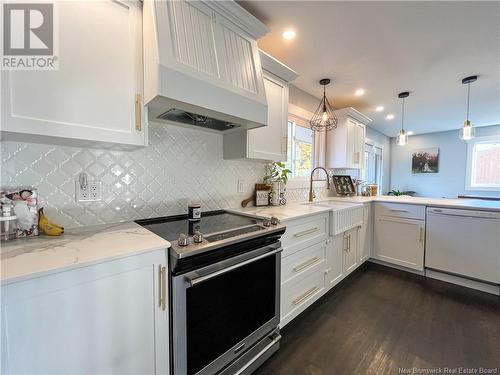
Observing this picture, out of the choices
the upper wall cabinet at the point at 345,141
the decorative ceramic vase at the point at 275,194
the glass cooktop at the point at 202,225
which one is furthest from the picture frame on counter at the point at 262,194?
the upper wall cabinet at the point at 345,141

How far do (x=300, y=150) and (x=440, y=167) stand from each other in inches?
198

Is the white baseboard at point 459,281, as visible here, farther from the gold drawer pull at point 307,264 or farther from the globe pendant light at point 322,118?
the globe pendant light at point 322,118

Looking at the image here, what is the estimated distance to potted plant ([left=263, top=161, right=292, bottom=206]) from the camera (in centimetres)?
226

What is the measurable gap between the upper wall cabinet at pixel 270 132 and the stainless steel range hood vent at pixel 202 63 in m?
0.20

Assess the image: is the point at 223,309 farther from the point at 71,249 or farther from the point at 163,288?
the point at 71,249

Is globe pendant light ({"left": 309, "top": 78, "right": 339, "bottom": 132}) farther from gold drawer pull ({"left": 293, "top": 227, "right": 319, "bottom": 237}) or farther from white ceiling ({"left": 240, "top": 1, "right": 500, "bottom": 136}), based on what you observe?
gold drawer pull ({"left": 293, "top": 227, "right": 319, "bottom": 237})

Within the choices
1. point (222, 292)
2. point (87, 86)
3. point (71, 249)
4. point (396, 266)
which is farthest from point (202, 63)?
point (396, 266)

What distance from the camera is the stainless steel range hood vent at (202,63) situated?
1.04 meters

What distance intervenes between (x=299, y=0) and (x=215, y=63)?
0.76 meters

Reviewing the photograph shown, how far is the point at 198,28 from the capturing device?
3.97ft

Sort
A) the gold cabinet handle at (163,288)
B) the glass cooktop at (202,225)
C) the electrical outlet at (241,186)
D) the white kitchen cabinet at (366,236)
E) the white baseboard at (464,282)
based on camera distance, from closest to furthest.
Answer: the gold cabinet handle at (163,288) → the glass cooktop at (202,225) → the electrical outlet at (241,186) → the white baseboard at (464,282) → the white kitchen cabinet at (366,236)

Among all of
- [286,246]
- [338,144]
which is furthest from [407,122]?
[286,246]

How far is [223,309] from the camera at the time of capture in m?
1.15

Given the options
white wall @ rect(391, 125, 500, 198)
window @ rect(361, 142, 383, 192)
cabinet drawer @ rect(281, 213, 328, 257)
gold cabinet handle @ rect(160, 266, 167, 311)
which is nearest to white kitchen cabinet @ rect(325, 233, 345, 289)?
cabinet drawer @ rect(281, 213, 328, 257)
